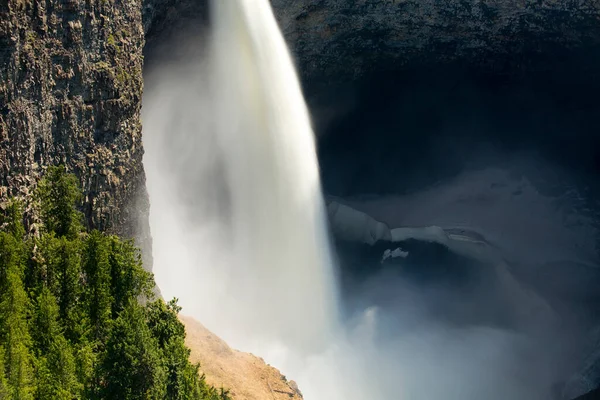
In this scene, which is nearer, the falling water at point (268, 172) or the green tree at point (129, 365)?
the green tree at point (129, 365)

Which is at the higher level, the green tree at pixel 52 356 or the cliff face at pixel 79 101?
the cliff face at pixel 79 101

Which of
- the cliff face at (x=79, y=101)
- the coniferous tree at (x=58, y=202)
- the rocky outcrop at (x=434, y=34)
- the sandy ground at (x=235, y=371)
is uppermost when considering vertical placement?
the rocky outcrop at (x=434, y=34)

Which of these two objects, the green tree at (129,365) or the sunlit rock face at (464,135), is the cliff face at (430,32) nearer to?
the sunlit rock face at (464,135)

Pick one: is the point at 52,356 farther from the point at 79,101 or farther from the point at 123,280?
the point at 79,101

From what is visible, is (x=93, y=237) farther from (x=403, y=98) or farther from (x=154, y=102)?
(x=403, y=98)

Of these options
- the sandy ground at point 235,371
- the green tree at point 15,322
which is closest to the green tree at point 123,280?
the green tree at point 15,322

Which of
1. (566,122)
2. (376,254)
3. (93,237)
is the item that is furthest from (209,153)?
(566,122)
